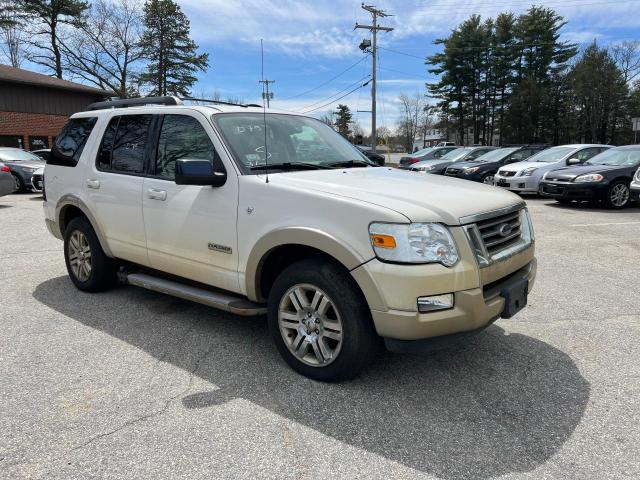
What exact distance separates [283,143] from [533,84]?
47105 millimetres

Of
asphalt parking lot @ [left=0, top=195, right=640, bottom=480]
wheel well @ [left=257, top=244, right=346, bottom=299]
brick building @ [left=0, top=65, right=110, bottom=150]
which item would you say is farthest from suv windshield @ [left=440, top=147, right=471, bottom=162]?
brick building @ [left=0, top=65, right=110, bottom=150]

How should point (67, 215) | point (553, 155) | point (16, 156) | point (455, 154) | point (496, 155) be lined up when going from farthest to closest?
point (455, 154), point (496, 155), point (16, 156), point (553, 155), point (67, 215)

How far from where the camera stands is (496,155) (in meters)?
17.3

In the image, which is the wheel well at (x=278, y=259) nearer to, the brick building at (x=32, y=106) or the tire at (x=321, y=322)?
the tire at (x=321, y=322)

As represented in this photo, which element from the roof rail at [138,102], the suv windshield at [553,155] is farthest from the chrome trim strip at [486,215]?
the suv windshield at [553,155]

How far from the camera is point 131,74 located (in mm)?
42406

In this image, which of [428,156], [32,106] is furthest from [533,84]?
[32,106]

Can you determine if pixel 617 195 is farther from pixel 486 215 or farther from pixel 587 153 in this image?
pixel 486 215

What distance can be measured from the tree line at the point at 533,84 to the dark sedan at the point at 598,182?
34604 millimetres

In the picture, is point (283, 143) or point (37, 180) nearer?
point (283, 143)

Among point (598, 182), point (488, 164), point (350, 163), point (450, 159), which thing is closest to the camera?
point (350, 163)

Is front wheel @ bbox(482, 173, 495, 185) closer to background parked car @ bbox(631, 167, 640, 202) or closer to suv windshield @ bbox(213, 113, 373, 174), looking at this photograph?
background parked car @ bbox(631, 167, 640, 202)

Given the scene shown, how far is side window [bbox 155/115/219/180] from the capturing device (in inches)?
148

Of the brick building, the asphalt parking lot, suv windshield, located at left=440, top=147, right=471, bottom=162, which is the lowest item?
the asphalt parking lot
